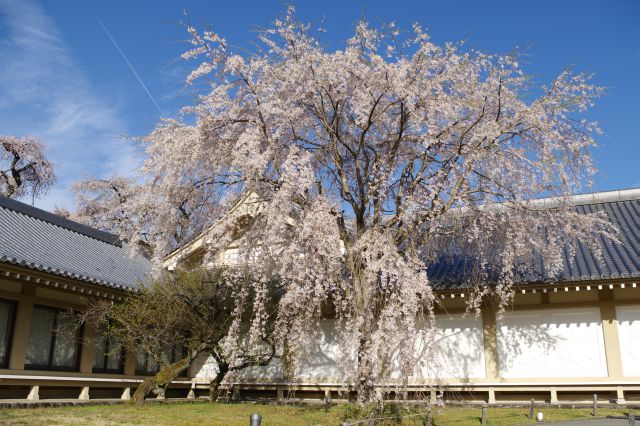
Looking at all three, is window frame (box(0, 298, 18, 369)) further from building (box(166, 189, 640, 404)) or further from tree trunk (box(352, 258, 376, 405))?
tree trunk (box(352, 258, 376, 405))

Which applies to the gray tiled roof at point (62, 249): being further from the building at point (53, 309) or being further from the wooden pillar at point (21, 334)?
the wooden pillar at point (21, 334)

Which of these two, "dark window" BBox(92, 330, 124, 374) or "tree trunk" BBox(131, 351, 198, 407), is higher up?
"dark window" BBox(92, 330, 124, 374)

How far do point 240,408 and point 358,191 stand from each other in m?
6.03

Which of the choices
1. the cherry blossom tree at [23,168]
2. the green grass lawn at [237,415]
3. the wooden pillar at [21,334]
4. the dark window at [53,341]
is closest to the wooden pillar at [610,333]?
the green grass lawn at [237,415]

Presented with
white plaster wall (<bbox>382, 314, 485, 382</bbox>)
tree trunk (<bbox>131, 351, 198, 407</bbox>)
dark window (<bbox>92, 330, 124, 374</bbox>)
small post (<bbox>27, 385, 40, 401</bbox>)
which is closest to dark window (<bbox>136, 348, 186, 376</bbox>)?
dark window (<bbox>92, 330, 124, 374</bbox>)

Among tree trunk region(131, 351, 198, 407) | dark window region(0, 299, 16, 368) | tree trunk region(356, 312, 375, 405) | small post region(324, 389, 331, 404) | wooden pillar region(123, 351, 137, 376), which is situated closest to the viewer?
tree trunk region(356, 312, 375, 405)

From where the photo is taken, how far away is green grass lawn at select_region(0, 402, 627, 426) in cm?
958

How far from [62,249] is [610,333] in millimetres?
13348

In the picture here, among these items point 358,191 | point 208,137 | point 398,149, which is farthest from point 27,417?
point 398,149

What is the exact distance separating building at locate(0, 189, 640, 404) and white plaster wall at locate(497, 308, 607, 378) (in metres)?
0.02

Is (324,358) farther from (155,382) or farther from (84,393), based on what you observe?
(84,393)

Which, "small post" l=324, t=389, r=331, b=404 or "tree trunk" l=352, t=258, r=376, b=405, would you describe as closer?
"tree trunk" l=352, t=258, r=376, b=405

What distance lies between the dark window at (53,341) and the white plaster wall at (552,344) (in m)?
10.4

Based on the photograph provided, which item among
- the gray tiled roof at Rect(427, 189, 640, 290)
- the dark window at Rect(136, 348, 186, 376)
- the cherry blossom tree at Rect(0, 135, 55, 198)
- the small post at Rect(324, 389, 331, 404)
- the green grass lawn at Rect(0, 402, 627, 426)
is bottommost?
the green grass lawn at Rect(0, 402, 627, 426)
